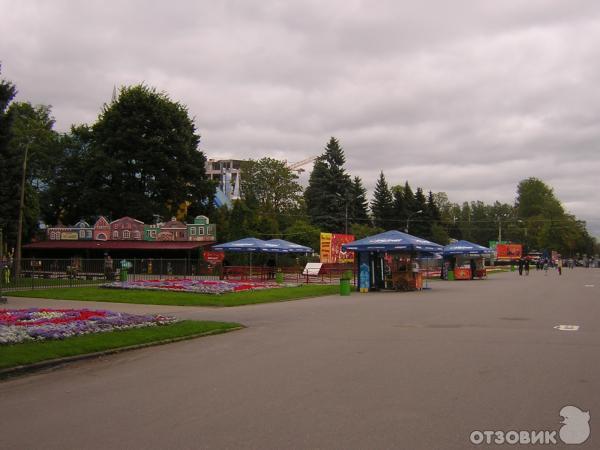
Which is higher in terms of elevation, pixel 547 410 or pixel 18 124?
pixel 18 124

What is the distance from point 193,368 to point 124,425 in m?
3.61

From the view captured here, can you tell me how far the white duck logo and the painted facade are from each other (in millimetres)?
42288

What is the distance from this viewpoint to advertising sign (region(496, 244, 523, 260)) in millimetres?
107188

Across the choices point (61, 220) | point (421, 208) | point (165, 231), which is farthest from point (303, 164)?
point (165, 231)

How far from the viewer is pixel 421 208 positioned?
10900cm

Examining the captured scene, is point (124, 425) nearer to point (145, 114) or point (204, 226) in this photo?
point (204, 226)

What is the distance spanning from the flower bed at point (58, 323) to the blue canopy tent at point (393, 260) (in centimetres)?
1702

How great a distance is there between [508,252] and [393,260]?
79740 mm

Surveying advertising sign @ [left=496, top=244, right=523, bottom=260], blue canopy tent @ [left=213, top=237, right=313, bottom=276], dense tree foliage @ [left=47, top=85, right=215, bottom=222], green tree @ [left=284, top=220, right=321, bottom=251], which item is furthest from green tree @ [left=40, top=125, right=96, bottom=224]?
advertising sign @ [left=496, top=244, right=523, bottom=260]

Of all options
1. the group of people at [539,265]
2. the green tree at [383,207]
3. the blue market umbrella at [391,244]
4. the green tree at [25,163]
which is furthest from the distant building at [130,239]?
the green tree at [383,207]

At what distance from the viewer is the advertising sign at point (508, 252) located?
352ft

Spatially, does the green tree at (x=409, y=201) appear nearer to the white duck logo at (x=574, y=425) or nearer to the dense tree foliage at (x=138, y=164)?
the dense tree foliage at (x=138, y=164)

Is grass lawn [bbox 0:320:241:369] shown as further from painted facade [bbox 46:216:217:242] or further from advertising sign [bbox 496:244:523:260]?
advertising sign [bbox 496:244:523:260]

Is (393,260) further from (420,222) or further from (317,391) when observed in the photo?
(420,222)
